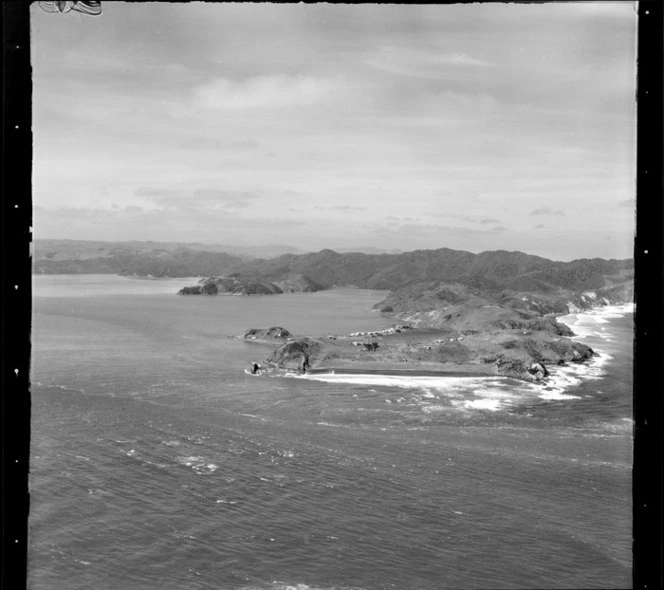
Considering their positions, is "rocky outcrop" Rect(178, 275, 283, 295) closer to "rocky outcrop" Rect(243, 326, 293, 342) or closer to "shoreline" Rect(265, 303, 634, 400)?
"rocky outcrop" Rect(243, 326, 293, 342)

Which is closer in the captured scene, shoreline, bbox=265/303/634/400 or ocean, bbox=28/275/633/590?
ocean, bbox=28/275/633/590

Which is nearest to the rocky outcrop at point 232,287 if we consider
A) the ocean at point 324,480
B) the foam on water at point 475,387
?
the ocean at point 324,480

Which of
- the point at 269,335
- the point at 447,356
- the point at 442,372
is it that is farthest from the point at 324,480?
the point at 269,335

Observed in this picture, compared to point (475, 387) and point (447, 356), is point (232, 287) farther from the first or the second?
point (475, 387)

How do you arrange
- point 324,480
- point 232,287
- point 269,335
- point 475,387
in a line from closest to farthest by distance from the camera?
point 324,480 < point 475,387 < point 269,335 < point 232,287

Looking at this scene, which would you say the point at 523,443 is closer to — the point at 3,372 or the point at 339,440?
the point at 339,440

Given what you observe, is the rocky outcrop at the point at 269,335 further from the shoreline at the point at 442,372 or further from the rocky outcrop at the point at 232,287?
the rocky outcrop at the point at 232,287

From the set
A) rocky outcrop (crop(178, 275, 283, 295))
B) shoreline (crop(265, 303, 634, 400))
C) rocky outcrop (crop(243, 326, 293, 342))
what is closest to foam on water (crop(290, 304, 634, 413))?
shoreline (crop(265, 303, 634, 400))

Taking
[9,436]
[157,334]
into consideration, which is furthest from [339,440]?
[157,334]
